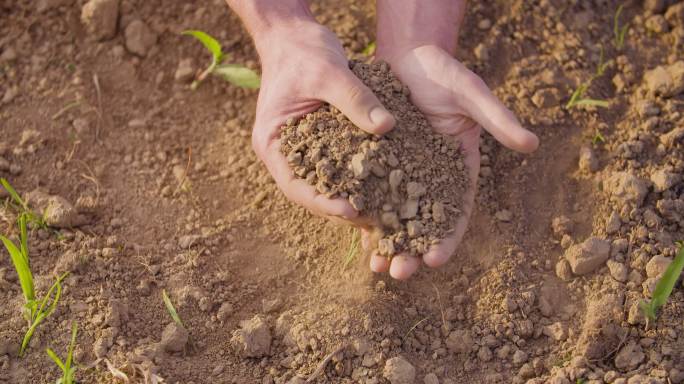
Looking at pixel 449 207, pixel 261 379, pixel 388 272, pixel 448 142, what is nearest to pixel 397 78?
pixel 448 142

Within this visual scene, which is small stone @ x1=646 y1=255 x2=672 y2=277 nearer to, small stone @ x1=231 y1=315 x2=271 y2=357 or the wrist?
the wrist

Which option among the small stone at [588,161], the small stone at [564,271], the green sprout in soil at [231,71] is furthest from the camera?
Result: the green sprout in soil at [231,71]

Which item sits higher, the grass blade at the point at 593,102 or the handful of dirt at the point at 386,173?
the handful of dirt at the point at 386,173

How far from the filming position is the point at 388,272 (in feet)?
6.80

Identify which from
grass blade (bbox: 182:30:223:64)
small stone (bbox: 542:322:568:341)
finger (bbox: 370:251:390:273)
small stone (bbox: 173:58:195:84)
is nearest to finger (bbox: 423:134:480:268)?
finger (bbox: 370:251:390:273)

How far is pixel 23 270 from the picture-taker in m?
1.87

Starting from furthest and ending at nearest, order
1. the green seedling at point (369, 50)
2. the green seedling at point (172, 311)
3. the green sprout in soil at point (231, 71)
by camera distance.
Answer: the green seedling at point (369, 50)
the green sprout in soil at point (231, 71)
the green seedling at point (172, 311)

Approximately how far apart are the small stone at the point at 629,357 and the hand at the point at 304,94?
2.57 ft

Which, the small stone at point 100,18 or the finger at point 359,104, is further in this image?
the small stone at point 100,18

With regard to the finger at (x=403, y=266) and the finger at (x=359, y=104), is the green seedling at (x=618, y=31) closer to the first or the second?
the finger at (x=359, y=104)

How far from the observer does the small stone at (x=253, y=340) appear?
1.92 meters

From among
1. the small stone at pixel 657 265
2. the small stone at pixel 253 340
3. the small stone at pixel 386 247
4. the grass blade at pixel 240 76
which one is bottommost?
the small stone at pixel 657 265

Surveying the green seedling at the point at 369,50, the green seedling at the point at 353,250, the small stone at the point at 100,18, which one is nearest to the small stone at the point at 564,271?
the green seedling at the point at 353,250

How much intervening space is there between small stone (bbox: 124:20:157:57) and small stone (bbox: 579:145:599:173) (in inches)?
59.3
